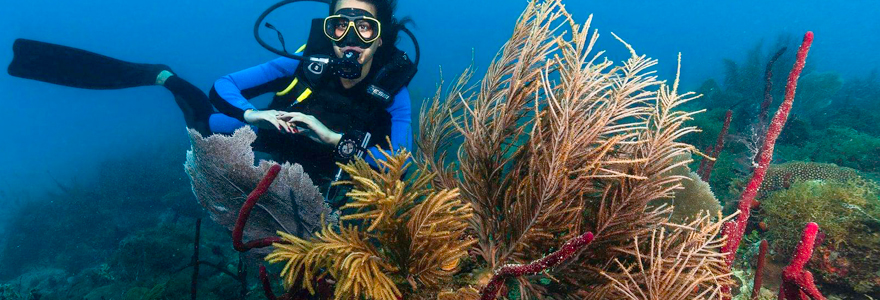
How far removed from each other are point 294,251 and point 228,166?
1.39 metres

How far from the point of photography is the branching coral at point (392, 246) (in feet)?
5.63

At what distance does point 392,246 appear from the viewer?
1.86 metres

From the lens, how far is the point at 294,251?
1948 millimetres

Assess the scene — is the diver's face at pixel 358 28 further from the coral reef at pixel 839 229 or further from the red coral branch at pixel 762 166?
the coral reef at pixel 839 229

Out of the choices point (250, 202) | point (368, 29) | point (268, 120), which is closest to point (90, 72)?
point (268, 120)

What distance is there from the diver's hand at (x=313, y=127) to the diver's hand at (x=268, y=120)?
4 cm

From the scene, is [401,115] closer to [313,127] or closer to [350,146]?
[350,146]

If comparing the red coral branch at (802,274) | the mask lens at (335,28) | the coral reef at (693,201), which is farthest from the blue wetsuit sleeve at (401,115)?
the red coral branch at (802,274)

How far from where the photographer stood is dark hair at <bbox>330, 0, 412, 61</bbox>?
4895 millimetres

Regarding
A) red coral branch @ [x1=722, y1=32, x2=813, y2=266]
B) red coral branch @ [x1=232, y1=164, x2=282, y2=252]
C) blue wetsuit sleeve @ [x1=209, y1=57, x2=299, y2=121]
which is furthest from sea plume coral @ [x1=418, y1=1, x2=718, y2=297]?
blue wetsuit sleeve @ [x1=209, y1=57, x2=299, y2=121]

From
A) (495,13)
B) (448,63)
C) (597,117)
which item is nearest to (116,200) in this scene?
(597,117)

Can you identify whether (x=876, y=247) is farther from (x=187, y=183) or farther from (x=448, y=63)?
(x=448, y=63)

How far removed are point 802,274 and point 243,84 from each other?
215 inches

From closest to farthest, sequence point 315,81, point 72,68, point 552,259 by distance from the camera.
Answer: point 552,259 < point 315,81 < point 72,68
